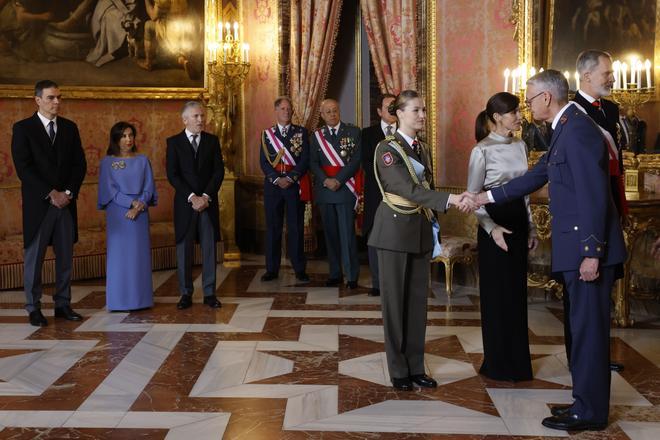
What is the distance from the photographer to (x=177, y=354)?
532cm

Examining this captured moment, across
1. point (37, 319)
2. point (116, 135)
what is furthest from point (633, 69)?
point (37, 319)

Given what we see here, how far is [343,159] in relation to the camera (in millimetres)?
7625

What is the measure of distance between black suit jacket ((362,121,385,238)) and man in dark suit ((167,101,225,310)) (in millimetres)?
1217

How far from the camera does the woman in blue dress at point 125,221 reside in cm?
664

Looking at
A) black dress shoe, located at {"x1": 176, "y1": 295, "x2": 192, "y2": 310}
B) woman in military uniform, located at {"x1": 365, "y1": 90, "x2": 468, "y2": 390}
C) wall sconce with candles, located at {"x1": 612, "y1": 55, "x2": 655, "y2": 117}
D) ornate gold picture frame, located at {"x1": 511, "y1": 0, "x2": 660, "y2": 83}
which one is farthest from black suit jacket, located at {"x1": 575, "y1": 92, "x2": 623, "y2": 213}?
black dress shoe, located at {"x1": 176, "y1": 295, "x2": 192, "y2": 310}

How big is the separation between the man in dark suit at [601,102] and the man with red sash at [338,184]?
10.2 feet

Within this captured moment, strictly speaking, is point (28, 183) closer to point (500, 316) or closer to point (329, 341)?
point (329, 341)

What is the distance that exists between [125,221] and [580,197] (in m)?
4.03

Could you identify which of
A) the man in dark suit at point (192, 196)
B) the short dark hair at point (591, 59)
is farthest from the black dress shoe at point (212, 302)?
the short dark hair at point (591, 59)

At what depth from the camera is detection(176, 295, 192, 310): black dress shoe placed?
6.73m

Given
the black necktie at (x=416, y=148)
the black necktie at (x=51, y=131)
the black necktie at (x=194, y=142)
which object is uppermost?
the black necktie at (x=51, y=131)

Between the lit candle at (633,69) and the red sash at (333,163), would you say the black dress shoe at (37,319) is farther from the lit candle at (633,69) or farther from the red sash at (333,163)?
the lit candle at (633,69)

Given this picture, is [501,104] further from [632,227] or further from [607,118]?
[632,227]

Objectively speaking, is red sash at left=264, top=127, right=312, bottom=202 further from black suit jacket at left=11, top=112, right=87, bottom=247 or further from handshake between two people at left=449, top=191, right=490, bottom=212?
handshake between two people at left=449, top=191, right=490, bottom=212
